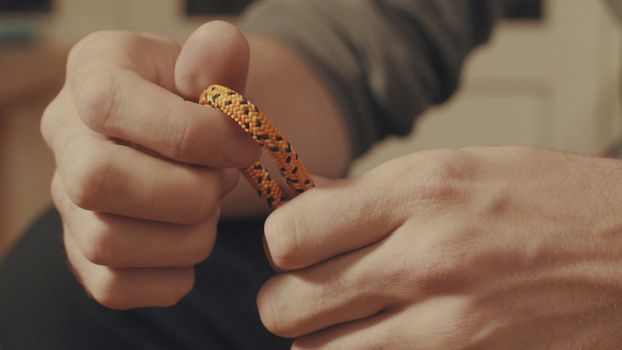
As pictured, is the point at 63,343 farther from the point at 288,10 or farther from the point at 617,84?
the point at 617,84

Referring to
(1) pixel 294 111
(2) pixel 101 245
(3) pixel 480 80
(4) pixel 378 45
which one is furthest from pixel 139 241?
(3) pixel 480 80

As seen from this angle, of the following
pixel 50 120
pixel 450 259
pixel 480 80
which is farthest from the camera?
pixel 480 80

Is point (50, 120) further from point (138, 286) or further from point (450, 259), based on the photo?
point (450, 259)

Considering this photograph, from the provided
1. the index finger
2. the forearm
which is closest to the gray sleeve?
the forearm

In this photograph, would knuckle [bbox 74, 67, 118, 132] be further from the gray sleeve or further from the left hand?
the gray sleeve

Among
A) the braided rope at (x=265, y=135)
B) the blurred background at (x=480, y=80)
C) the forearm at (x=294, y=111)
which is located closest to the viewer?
the braided rope at (x=265, y=135)

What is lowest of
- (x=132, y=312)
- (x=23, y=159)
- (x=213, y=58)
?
(x=23, y=159)

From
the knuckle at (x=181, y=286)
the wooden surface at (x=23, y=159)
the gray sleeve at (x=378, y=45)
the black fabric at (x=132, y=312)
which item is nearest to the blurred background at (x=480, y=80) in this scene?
the wooden surface at (x=23, y=159)

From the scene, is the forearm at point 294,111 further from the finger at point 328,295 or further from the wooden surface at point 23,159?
the wooden surface at point 23,159
